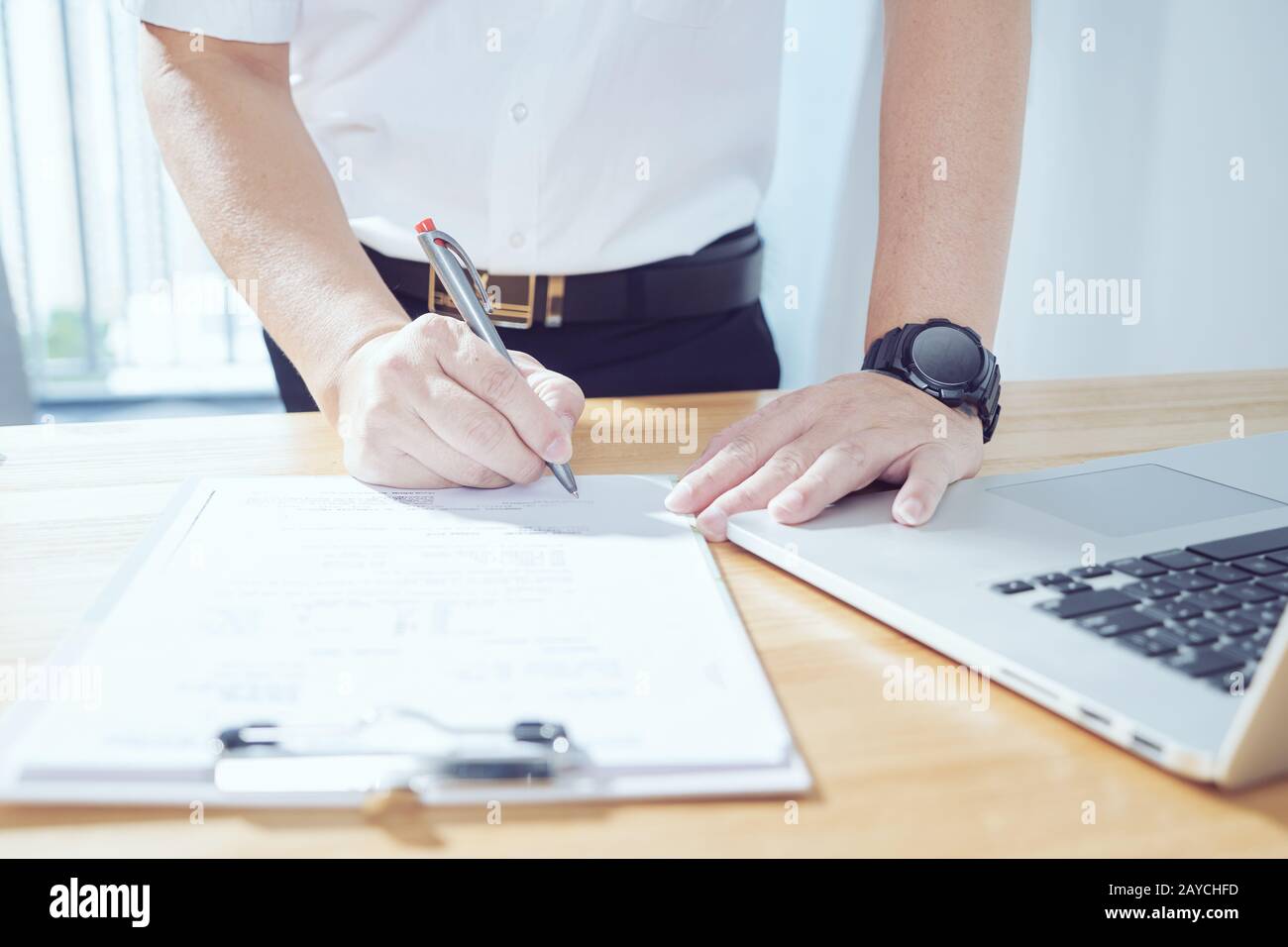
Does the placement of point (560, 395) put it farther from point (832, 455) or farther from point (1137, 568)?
point (1137, 568)

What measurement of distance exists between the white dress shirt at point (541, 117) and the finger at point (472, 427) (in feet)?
1.62

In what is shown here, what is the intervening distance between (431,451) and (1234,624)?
510 millimetres

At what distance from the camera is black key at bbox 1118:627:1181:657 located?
1.54ft

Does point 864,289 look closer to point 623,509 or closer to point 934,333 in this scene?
point 934,333

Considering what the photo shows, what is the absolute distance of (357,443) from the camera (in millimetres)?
771

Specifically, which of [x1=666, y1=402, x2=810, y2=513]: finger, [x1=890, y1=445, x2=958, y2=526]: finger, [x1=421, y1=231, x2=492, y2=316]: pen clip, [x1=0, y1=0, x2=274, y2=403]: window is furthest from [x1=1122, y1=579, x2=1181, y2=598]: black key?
[x1=0, y1=0, x2=274, y2=403]: window

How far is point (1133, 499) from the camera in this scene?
2.28 ft

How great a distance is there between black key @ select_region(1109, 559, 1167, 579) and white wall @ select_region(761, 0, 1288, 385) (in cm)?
162

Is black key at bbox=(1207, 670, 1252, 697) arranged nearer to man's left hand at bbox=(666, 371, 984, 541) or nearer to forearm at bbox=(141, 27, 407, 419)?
man's left hand at bbox=(666, 371, 984, 541)

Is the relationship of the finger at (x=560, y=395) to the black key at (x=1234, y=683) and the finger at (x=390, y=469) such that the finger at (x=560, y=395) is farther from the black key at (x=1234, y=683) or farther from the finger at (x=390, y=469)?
the black key at (x=1234, y=683)

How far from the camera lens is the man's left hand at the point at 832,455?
68cm

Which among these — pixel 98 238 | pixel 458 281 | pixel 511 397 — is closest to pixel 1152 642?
pixel 511 397

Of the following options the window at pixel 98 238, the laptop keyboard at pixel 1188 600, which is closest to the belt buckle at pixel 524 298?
the laptop keyboard at pixel 1188 600

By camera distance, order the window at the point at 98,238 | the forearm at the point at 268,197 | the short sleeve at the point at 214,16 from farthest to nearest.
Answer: the window at the point at 98,238
the short sleeve at the point at 214,16
the forearm at the point at 268,197
